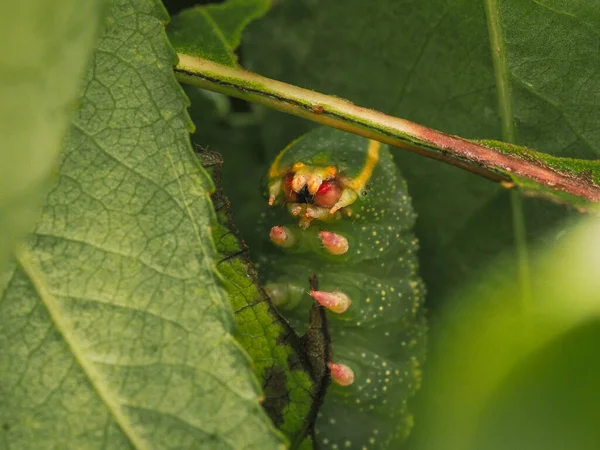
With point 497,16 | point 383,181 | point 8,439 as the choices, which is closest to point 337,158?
point 383,181

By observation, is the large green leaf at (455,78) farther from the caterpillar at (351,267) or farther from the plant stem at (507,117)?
the caterpillar at (351,267)

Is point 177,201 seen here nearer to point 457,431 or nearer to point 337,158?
point 337,158

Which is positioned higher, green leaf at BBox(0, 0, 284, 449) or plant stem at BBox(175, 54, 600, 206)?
plant stem at BBox(175, 54, 600, 206)

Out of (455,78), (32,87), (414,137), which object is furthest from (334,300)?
(32,87)

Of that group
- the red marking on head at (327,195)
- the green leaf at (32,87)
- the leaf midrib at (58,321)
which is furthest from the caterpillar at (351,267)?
the green leaf at (32,87)

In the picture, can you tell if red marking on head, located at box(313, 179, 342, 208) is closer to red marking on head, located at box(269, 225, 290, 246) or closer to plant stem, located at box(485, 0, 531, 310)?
red marking on head, located at box(269, 225, 290, 246)

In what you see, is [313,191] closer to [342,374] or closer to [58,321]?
[342,374]

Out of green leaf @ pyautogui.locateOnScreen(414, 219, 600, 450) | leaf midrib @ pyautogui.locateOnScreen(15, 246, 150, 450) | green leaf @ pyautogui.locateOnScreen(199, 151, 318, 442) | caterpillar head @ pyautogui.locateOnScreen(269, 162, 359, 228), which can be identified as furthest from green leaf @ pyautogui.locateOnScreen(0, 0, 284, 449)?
green leaf @ pyautogui.locateOnScreen(414, 219, 600, 450)
